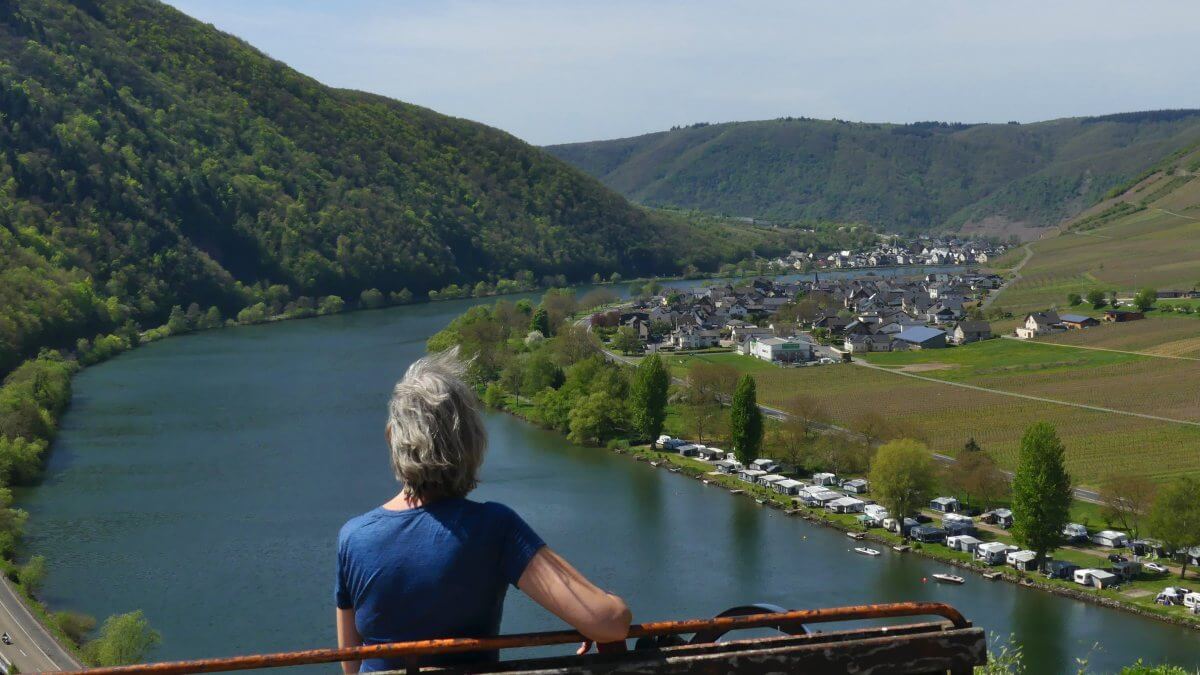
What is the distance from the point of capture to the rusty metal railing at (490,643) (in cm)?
109

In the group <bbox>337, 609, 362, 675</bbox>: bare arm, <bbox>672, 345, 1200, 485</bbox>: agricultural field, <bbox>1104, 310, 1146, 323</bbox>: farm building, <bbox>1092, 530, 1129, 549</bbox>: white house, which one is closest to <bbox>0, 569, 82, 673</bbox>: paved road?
<bbox>337, 609, 362, 675</bbox>: bare arm

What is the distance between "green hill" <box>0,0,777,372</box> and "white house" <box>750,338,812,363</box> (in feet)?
52.5

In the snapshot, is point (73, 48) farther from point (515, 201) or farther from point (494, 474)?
point (494, 474)

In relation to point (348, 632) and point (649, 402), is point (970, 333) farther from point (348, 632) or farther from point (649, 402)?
point (348, 632)

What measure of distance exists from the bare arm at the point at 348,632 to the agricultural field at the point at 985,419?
47.8 feet

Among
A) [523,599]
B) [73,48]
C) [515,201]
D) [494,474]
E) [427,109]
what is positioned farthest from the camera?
[427,109]

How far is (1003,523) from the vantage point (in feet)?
43.2

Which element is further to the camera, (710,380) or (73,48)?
(73,48)

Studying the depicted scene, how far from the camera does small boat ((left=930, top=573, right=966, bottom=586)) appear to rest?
11336mm

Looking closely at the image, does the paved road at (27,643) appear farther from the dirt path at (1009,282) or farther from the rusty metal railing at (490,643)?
the dirt path at (1009,282)

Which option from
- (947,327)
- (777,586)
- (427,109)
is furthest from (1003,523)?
(427,109)

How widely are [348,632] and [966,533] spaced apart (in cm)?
1255

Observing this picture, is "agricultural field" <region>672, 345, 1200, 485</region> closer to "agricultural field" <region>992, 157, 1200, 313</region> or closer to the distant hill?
"agricultural field" <region>992, 157, 1200, 313</region>

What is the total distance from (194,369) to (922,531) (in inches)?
702
